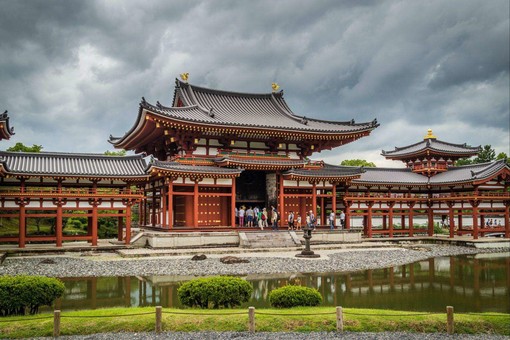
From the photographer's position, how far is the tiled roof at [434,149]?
45.3 meters

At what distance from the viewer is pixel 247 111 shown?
1608 inches

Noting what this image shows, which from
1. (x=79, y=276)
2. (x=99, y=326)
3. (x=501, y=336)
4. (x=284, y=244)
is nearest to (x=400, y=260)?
(x=284, y=244)

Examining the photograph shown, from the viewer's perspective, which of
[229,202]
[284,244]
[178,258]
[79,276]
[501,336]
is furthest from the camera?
[229,202]

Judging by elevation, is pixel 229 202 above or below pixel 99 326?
above

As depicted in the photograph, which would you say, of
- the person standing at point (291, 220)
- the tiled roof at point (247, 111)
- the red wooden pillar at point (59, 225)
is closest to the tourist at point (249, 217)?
the person standing at point (291, 220)

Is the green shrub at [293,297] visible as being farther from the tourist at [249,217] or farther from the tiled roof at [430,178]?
the tiled roof at [430,178]

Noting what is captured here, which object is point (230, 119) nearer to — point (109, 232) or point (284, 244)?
point (284, 244)

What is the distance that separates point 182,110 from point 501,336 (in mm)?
28243

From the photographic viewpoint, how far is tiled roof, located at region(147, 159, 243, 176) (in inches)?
1212

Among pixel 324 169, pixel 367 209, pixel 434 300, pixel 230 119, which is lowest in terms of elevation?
pixel 434 300

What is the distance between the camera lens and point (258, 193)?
37844 mm

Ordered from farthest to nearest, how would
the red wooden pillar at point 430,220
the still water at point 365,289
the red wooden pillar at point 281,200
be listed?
the red wooden pillar at point 430,220
the red wooden pillar at point 281,200
the still water at point 365,289

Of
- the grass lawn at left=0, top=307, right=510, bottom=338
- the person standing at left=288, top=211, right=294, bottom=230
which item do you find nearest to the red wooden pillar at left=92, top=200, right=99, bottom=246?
the person standing at left=288, top=211, right=294, bottom=230

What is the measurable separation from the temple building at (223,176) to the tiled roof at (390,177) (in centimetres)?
18
